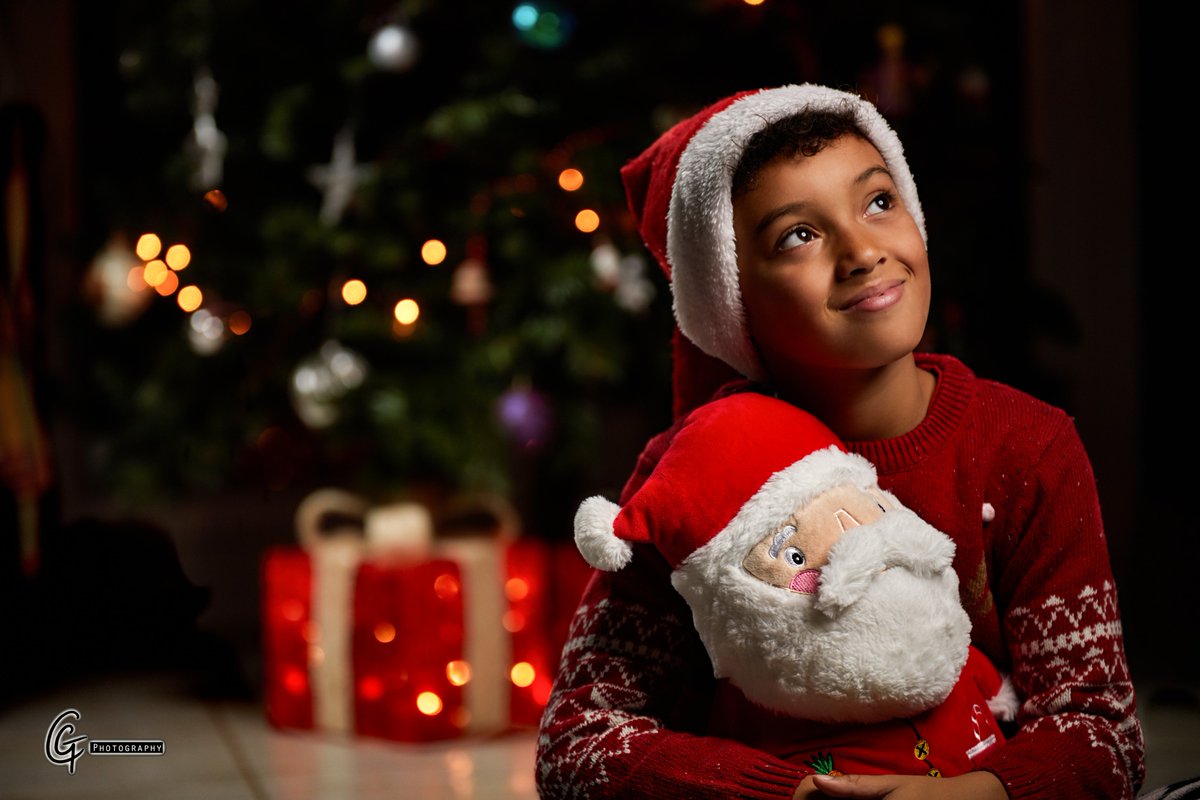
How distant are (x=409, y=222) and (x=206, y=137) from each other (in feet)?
1.46

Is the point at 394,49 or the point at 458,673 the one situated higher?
the point at 394,49

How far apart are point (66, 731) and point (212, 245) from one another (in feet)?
2.61

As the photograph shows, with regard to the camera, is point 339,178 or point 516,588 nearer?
point 516,588

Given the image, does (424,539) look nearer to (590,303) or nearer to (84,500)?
(590,303)

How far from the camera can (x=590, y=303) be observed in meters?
1.82

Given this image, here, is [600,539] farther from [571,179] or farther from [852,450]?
[571,179]

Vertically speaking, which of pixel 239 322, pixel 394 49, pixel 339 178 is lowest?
pixel 239 322

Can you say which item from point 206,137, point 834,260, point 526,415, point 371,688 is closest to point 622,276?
point 526,415

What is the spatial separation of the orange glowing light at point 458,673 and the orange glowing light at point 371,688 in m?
0.10

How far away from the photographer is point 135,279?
211cm

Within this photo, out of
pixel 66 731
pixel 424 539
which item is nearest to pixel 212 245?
pixel 424 539

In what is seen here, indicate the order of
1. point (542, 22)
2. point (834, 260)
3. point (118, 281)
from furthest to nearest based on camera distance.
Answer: point (118, 281) < point (542, 22) < point (834, 260)

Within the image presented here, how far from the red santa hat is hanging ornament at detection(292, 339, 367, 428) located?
124cm

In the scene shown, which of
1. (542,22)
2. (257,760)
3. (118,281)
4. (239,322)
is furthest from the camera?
(118,281)
